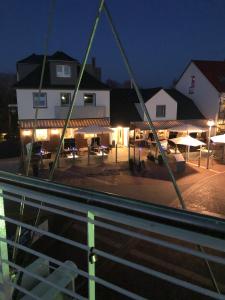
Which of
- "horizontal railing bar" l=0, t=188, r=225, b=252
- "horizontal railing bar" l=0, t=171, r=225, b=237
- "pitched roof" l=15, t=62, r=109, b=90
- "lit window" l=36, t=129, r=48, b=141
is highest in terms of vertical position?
"pitched roof" l=15, t=62, r=109, b=90

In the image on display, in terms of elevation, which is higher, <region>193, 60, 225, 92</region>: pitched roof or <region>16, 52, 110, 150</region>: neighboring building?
<region>193, 60, 225, 92</region>: pitched roof

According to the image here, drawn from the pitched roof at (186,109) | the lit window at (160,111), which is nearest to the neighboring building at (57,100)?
the lit window at (160,111)

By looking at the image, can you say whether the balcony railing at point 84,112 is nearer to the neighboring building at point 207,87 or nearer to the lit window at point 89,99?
the lit window at point 89,99

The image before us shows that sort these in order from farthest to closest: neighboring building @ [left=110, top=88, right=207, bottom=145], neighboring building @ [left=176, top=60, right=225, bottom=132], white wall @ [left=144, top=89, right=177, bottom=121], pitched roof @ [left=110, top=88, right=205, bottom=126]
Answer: neighboring building @ [left=176, top=60, right=225, bottom=132]
pitched roof @ [left=110, top=88, right=205, bottom=126]
white wall @ [left=144, top=89, right=177, bottom=121]
neighboring building @ [left=110, top=88, right=207, bottom=145]

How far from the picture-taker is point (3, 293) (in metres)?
2.27

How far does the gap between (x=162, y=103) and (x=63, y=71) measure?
1021 cm

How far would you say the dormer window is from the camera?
23.7 m

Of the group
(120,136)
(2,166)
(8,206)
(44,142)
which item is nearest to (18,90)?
(44,142)

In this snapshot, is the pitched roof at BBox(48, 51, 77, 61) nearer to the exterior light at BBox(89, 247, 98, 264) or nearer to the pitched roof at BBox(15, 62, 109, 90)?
the pitched roof at BBox(15, 62, 109, 90)

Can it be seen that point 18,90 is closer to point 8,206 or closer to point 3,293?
point 8,206

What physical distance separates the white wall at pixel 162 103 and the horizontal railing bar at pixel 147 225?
81.9ft

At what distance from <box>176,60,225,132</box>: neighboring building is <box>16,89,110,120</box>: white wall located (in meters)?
11.8

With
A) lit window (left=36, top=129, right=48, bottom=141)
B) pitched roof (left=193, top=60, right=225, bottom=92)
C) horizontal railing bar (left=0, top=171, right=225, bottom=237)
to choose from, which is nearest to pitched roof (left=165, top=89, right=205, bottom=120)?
pitched roof (left=193, top=60, right=225, bottom=92)

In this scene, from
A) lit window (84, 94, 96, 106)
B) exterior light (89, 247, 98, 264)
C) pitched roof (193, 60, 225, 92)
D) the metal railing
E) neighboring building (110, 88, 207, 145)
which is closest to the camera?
the metal railing
